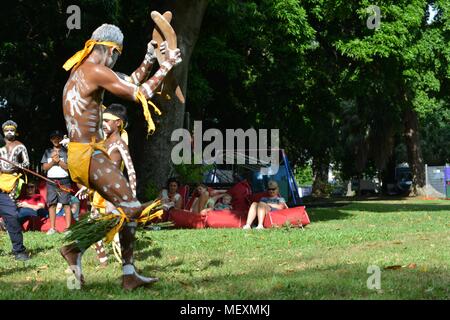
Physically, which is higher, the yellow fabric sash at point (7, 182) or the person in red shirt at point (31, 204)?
the yellow fabric sash at point (7, 182)

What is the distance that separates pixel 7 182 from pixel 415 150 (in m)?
29.6

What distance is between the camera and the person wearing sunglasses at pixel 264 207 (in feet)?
44.0

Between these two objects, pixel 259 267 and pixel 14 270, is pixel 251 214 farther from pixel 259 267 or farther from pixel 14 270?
pixel 14 270

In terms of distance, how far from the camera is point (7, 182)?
8.69 m

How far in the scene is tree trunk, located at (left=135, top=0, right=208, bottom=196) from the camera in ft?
52.1

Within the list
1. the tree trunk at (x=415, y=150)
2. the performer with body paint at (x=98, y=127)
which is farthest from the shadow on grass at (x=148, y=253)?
the tree trunk at (x=415, y=150)

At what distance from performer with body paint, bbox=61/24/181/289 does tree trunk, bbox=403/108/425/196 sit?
31.0m

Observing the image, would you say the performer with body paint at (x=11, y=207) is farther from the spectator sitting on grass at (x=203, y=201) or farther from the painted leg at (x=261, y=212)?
the spectator sitting on grass at (x=203, y=201)

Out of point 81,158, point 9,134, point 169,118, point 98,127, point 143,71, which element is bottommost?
point 81,158

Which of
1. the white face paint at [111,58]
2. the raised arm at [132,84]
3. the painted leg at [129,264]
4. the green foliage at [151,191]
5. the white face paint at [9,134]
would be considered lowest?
the painted leg at [129,264]

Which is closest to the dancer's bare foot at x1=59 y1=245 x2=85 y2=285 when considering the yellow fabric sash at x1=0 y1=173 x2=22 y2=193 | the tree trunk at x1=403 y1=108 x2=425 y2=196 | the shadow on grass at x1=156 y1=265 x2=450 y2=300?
the shadow on grass at x1=156 y1=265 x2=450 y2=300

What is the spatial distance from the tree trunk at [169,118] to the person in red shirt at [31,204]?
2558 millimetres

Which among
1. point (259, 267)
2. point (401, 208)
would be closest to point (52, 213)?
point (259, 267)
